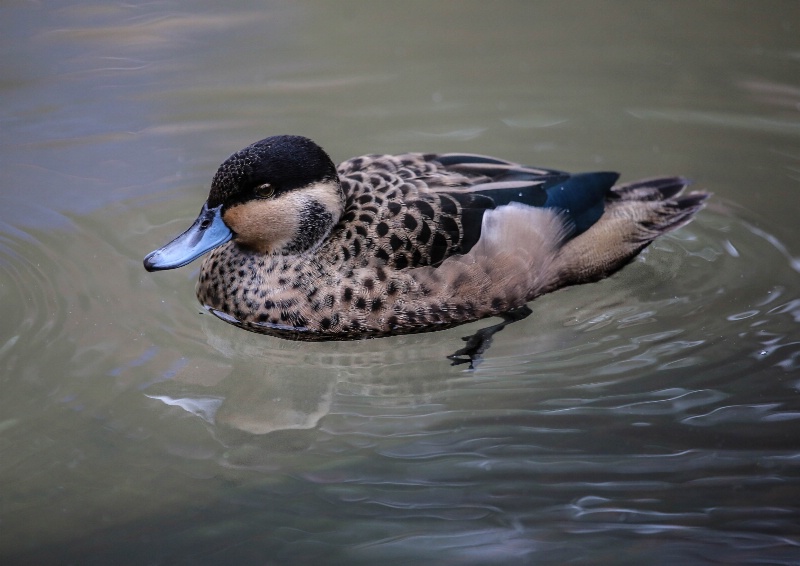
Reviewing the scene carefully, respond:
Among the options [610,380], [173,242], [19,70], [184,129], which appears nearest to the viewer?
[610,380]

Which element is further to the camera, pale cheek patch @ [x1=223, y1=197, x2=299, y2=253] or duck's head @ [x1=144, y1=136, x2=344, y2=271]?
pale cheek patch @ [x1=223, y1=197, x2=299, y2=253]

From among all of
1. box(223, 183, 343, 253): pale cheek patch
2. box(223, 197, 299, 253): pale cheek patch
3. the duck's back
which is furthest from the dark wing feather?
box(223, 197, 299, 253): pale cheek patch

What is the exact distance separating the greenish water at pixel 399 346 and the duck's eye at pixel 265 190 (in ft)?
2.67

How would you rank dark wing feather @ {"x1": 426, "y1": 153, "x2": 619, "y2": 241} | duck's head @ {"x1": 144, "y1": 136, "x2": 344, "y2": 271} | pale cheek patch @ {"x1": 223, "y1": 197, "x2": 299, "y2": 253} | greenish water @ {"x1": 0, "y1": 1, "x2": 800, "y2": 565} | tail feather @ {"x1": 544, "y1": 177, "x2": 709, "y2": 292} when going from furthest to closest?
1. tail feather @ {"x1": 544, "y1": 177, "x2": 709, "y2": 292}
2. dark wing feather @ {"x1": 426, "y1": 153, "x2": 619, "y2": 241}
3. pale cheek patch @ {"x1": 223, "y1": 197, "x2": 299, "y2": 253}
4. duck's head @ {"x1": 144, "y1": 136, "x2": 344, "y2": 271}
5. greenish water @ {"x1": 0, "y1": 1, "x2": 800, "y2": 565}

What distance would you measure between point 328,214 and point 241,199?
1.57 feet

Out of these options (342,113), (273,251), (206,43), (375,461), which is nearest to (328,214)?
(273,251)

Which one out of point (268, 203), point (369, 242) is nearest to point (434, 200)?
point (369, 242)

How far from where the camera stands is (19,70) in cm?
833

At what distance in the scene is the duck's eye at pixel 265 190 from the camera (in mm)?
5164

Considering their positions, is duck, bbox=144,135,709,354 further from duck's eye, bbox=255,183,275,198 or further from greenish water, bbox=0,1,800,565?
greenish water, bbox=0,1,800,565

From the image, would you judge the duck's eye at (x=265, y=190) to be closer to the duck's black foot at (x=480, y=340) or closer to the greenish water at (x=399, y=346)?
the greenish water at (x=399, y=346)

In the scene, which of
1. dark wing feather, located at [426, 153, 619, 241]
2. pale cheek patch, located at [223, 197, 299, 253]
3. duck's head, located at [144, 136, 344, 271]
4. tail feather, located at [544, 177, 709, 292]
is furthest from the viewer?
tail feather, located at [544, 177, 709, 292]

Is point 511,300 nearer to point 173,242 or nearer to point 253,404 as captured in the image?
point 253,404

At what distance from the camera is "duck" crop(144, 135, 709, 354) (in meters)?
5.13
